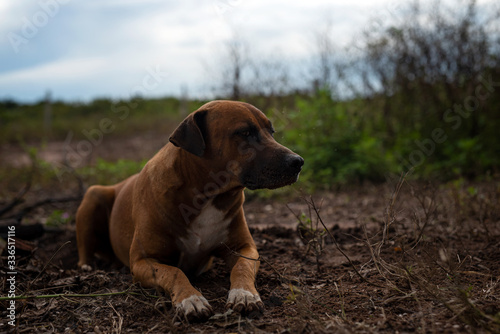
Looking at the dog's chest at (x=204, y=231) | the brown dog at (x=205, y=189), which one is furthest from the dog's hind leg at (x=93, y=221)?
the dog's chest at (x=204, y=231)

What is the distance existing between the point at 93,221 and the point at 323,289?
242cm

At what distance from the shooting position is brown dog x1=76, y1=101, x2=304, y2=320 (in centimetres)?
294

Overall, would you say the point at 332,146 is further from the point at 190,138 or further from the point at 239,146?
the point at 190,138

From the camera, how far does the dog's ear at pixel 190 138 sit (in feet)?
9.92

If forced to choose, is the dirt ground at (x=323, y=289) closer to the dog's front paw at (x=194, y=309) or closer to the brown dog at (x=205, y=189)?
the dog's front paw at (x=194, y=309)

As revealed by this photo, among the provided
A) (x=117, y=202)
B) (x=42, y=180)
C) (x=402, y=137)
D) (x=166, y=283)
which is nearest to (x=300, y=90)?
(x=402, y=137)

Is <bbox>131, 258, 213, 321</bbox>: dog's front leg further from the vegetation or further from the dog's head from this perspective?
the vegetation

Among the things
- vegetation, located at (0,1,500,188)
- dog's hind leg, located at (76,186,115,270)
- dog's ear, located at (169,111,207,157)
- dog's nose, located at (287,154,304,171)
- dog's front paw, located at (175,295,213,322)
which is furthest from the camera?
vegetation, located at (0,1,500,188)

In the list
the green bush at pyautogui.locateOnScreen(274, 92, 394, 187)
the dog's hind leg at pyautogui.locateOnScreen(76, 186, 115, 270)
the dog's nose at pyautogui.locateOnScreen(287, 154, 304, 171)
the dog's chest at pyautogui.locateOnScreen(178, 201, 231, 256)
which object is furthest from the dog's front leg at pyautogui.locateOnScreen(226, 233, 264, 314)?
the green bush at pyautogui.locateOnScreen(274, 92, 394, 187)

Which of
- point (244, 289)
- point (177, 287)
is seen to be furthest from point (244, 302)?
point (177, 287)

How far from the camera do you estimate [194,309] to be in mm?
2488

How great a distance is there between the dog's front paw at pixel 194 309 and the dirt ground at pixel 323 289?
6 centimetres

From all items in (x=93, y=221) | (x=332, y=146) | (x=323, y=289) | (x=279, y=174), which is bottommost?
(x=332, y=146)

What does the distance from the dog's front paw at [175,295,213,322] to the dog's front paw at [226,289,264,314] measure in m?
0.14
